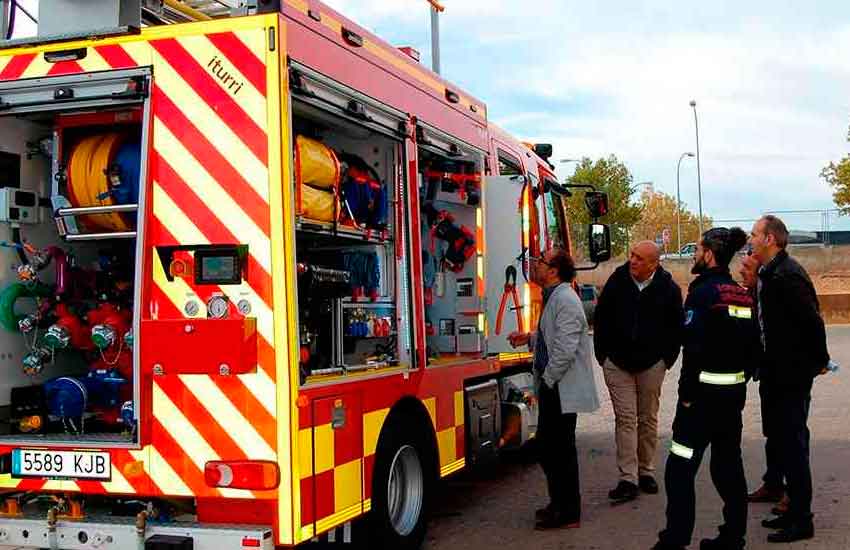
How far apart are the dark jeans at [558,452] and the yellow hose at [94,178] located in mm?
3022

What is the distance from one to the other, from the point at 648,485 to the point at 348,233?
11.8 feet

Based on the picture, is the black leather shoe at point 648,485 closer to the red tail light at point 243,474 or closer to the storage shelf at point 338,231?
the storage shelf at point 338,231

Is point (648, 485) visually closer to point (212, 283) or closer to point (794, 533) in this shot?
point (794, 533)

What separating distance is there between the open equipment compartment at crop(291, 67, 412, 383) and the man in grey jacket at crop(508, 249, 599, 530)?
3.92 feet

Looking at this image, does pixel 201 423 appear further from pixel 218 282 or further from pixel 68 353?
pixel 68 353

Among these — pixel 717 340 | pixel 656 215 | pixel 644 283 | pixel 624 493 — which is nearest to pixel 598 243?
pixel 644 283

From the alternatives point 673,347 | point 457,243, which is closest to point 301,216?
point 457,243

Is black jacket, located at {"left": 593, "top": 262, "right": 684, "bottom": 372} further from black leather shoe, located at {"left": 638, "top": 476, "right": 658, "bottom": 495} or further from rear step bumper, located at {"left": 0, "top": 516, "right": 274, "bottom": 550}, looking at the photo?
rear step bumper, located at {"left": 0, "top": 516, "right": 274, "bottom": 550}

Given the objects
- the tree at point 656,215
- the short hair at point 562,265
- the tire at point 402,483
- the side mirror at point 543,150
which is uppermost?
the tree at point 656,215

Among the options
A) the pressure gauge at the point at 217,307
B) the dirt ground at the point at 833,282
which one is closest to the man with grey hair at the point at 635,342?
the pressure gauge at the point at 217,307

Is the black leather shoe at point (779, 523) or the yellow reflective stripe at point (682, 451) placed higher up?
the yellow reflective stripe at point (682, 451)

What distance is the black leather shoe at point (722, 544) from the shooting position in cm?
568

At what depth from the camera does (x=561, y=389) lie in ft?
21.5

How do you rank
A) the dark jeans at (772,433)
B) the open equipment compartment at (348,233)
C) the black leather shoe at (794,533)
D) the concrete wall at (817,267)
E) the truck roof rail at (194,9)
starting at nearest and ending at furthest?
the truck roof rail at (194,9) < the open equipment compartment at (348,233) < the black leather shoe at (794,533) < the dark jeans at (772,433) < the concrete wall at (817,267)
